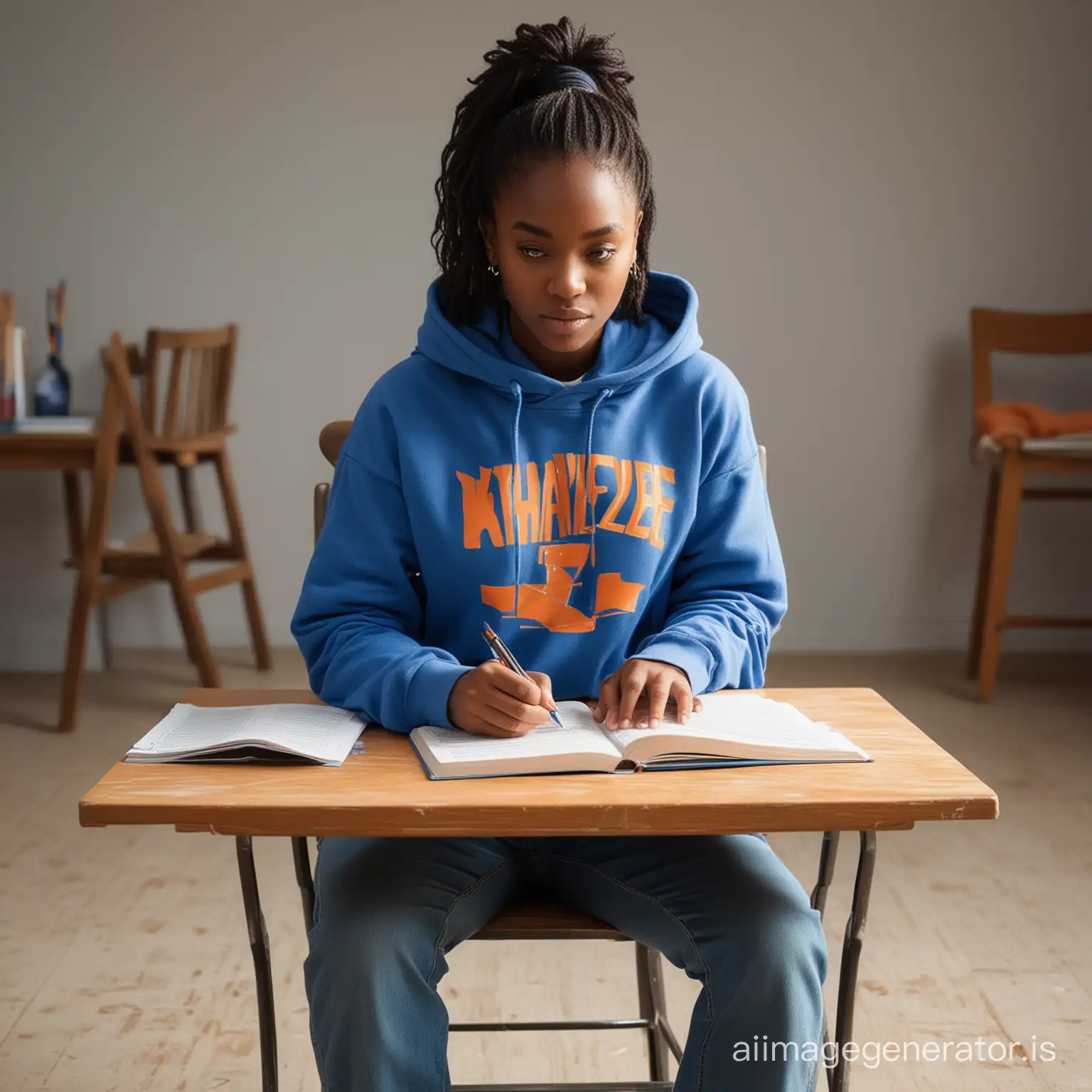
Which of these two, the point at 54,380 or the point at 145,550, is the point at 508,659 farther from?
the point at 54,380

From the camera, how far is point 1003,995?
1691mm

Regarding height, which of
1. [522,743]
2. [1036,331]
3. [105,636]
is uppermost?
[522,743]

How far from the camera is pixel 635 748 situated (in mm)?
914

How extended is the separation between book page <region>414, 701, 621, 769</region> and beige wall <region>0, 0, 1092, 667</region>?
2.81 metres

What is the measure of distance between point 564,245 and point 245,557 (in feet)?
8.23

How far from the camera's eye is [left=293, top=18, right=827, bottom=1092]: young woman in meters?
1.02

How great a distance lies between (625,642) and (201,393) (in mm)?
2388

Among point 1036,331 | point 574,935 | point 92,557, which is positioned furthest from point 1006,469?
point 574,935

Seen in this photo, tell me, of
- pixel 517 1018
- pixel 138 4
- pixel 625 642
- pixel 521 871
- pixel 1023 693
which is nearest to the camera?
pixel 521 871

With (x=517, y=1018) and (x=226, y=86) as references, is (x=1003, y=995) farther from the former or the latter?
(x=226, y=86)

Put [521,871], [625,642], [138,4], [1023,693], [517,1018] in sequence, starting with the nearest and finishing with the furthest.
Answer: [521,871] → [625,642] → [517,1018] → [1023,693] → [138,4]

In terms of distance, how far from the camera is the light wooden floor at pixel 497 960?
1542 mm

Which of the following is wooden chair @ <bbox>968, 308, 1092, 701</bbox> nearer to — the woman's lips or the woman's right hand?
the woman's lips

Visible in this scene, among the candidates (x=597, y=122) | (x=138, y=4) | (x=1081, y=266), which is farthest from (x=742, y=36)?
(x=597, y=122)
